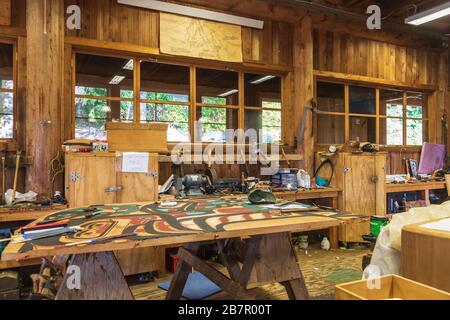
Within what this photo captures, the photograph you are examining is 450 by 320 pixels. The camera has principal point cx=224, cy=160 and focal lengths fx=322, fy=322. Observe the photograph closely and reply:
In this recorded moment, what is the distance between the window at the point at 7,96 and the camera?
3213 millimetres

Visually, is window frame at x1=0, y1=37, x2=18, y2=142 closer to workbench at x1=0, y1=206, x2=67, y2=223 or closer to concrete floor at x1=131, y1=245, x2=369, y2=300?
workbench at x1=0, y1=206, x2=67, y2=223

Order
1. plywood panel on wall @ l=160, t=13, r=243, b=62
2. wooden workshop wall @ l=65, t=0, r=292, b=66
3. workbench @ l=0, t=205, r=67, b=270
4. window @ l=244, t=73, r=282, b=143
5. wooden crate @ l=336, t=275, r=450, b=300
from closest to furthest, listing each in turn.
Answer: wooden crate @ l=336, t=275, r=450, b=300 < workbench @ l=0, t=205, r=67, b=270 < wooden workshop wall @ l=65, t=0, r=292, b=66 < plywood panel on wall @ l=160, t=13, r=243, b=62 < window @ l=244, t=73, r=282, b=143

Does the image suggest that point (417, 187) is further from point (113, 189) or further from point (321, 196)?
point (113, 189)

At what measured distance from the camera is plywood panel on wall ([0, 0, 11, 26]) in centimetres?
312

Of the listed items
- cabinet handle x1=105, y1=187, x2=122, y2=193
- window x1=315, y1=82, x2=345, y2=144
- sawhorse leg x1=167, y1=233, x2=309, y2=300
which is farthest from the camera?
window x1=315, y1=82, x2=345, y2=144

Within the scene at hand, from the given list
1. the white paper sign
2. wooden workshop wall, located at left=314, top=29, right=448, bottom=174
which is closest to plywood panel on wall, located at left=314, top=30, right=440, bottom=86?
wooden workshop wall, located at left=314, top=29, right=448, bottom=174

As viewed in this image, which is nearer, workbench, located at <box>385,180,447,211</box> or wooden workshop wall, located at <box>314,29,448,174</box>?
workbench, located at <box>385,180,447,211</box>

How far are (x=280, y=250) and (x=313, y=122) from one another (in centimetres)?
281

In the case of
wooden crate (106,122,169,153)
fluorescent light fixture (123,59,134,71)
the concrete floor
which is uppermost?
fluorescent light fixture (123,59,134,71)

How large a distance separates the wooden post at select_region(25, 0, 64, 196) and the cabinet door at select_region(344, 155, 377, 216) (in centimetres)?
346

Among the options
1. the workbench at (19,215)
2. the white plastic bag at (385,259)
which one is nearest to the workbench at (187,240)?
the white plastic bag at (385,259)

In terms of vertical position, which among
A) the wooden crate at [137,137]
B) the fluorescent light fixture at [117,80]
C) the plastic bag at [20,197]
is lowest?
the plastic bag at [20,197]

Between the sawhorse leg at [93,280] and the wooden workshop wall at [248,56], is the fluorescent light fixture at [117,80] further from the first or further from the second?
the sawhorse leg at [93,280]
